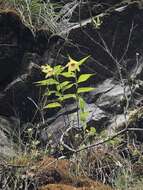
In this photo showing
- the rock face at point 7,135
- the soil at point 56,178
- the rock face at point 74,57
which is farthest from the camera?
the rock face at point 74,57

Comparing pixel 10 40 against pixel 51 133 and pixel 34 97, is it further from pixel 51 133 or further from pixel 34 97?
pixel 51 133

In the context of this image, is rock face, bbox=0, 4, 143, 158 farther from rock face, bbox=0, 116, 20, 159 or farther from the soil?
the soil

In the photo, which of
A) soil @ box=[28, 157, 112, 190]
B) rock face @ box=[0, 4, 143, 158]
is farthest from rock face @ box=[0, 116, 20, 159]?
soil @ box=[28, 157, 112, 190]

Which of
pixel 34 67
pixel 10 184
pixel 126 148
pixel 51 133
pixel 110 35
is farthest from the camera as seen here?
pixel 110 35

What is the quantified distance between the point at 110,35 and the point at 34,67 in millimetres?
831

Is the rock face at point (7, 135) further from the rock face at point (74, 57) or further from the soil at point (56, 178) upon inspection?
the soil at point (56, 178)

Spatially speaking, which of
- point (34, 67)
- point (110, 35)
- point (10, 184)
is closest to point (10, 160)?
point (10, 184)

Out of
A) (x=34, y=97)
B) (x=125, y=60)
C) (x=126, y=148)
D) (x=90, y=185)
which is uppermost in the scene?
(x=125, y=60)

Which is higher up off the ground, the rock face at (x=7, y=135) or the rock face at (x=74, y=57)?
the rock face at (x=74, y=57)

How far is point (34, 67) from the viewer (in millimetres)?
4363

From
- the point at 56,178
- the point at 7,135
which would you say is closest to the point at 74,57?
the point at 7,135

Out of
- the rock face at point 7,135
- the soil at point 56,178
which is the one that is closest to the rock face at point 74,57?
the rock face at point 7,135

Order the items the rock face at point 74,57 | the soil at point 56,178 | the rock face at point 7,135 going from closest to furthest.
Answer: the soil at point 56,178
the rock face at point 7,135
the rock face at point 74,57

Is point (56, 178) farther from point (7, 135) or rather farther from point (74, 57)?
point (74, 57)
